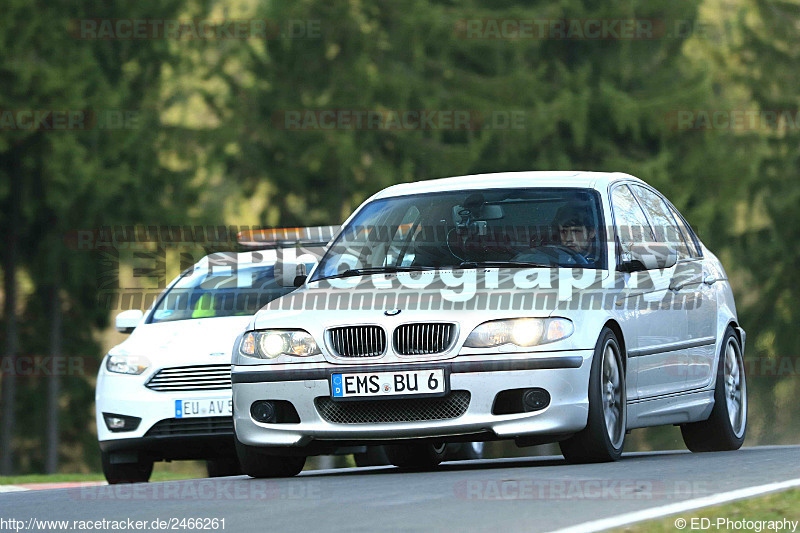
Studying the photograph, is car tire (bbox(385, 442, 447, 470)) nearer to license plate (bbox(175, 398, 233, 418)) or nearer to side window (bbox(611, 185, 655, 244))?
license plate (bbox(175, 398, 233, 418))

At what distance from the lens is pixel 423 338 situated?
8.57 m

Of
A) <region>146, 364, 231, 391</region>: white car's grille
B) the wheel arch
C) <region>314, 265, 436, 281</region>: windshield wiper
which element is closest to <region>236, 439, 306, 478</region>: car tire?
<region>314, 265, 436, 281</region>: windshield wiper

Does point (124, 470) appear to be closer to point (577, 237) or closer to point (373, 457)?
point (373, 457)

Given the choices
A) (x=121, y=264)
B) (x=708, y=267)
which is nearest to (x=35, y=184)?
(x=121, y=264)

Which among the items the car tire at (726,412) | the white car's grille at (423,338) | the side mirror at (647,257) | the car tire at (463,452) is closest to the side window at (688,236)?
the car tire at (726,412)

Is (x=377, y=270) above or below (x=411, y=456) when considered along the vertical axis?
above

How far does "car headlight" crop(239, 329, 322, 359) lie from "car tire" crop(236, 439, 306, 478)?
2.02ft

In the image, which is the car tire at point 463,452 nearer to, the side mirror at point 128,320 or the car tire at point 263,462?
the side mirror at point 128,320

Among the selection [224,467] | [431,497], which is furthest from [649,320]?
[224,467]

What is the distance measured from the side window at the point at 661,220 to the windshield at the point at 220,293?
354cm

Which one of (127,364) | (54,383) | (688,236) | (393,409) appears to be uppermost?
(688,236)

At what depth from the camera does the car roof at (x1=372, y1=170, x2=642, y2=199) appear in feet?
33.0

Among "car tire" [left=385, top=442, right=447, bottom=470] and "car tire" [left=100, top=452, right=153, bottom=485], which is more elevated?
"car tire" [left=385, top=442, right=447, bottom=470]

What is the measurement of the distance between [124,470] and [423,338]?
4.80 metres
